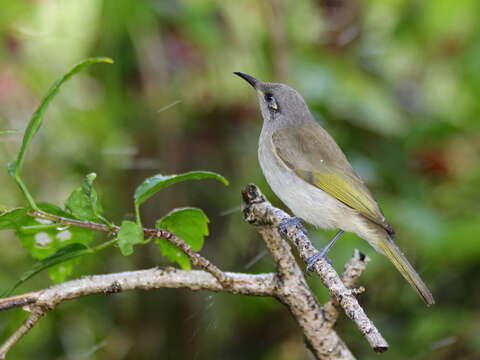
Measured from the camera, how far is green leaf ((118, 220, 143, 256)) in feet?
5.94

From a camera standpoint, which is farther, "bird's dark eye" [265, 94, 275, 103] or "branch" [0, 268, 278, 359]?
"bird's dark eye" [265, 94, 275, 103]

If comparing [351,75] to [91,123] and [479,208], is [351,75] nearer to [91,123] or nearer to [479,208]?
[479,208]

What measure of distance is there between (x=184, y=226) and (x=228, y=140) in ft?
7.20

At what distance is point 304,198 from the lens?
324cm

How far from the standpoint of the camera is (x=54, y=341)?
Answer: 409 centimetres

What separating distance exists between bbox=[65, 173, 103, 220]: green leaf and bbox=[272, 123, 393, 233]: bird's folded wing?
4.97 feet

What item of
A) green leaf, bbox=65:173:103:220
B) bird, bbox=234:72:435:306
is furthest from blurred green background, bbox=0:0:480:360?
green leaf, bbox=65:173:103:220

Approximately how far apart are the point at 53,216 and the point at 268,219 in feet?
2.10

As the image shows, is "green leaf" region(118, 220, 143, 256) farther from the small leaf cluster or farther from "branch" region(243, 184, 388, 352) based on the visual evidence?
"branch" region(243, 184, 388, 352)

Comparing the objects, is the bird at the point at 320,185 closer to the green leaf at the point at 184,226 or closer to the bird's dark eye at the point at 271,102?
the bird's dark eye at the point at 271,102

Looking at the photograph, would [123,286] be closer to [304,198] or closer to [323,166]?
[304,198]

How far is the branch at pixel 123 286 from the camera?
1.86 m

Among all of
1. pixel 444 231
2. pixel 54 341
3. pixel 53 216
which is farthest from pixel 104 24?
pixel 53 216

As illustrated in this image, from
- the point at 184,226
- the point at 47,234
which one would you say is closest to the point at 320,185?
the point at 184,226
